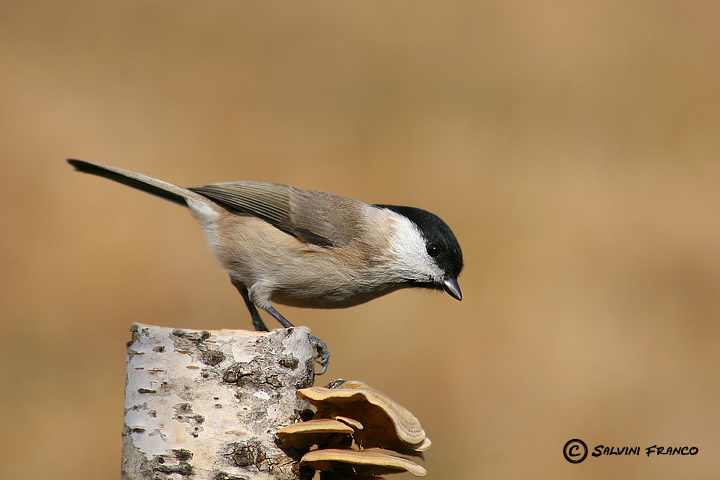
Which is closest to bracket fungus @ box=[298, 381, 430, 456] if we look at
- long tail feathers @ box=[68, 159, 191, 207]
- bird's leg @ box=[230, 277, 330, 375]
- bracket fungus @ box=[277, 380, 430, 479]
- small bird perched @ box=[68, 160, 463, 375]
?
bracket fungus @ box=[277, 380, 430, 479]

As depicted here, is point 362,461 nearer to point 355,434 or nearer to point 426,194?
point 355,434

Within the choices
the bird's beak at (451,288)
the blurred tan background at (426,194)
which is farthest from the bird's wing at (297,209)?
the blurred tan background at (426,194)

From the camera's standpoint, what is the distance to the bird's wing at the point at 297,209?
8.04 ft

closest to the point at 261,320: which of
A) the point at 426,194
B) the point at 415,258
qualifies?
the point at 415,258

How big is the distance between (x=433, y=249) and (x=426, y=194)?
196 cm

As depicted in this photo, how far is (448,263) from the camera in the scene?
2.39 meters

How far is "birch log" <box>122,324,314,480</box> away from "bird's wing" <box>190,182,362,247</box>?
104 cm

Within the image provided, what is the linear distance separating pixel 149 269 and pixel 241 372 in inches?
108

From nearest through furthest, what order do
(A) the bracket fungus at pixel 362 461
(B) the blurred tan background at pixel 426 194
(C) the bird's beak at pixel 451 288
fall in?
(A) the bracket fungus at pixel 362 461 < (C) the bird's beak at pixel 451 288 < (B) the blurred tan background at pixel 426 194

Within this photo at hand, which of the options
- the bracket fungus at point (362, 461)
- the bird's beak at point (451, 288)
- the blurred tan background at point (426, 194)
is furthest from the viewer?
the blurred tan background at point (426, 194)

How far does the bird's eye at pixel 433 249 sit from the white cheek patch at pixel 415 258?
0.02m

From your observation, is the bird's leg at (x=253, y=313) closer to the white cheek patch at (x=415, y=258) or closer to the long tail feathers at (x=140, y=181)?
the long tail feathers at (x=140, y=181)

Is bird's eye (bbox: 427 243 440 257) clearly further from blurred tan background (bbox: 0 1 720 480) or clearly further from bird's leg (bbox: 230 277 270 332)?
blurred tan background (bbox: 0 1 720 480)

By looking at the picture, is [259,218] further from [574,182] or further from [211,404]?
[574,182]
